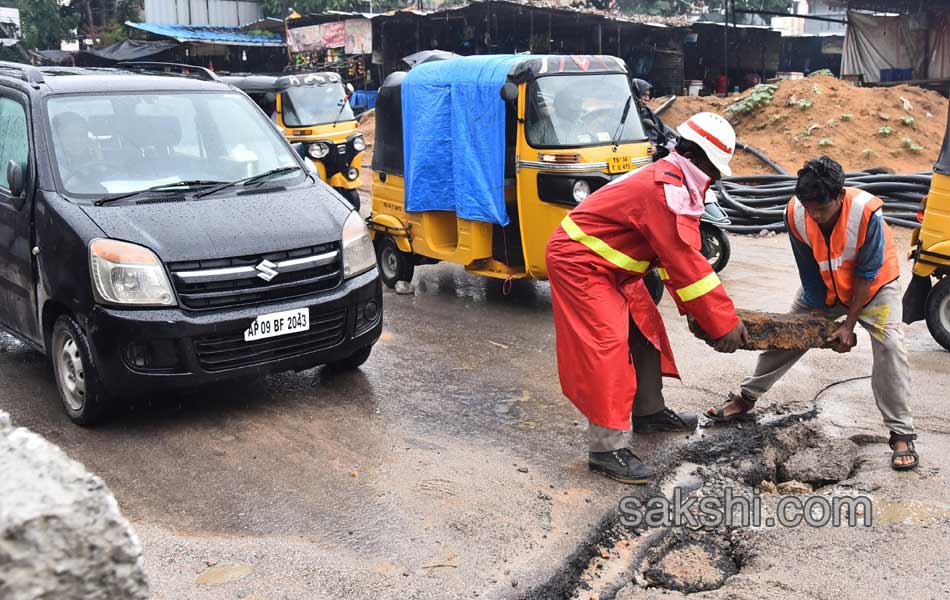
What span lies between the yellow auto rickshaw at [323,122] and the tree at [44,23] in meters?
21.0

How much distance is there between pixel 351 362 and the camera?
577 cm

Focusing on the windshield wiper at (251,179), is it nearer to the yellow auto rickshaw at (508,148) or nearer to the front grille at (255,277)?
the front grille at (255,277)

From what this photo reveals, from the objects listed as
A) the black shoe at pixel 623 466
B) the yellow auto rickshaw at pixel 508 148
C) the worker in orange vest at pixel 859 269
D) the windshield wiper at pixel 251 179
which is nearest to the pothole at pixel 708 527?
the black shoe at pixel 623 466

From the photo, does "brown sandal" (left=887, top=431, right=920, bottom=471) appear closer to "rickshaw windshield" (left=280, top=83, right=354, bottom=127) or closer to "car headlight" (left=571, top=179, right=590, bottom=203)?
"car headlight" (left=571, top=179, right=590, bottom=203)

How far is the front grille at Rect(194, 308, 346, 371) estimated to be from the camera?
4621 millimetres

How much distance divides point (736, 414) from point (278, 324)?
101 inches

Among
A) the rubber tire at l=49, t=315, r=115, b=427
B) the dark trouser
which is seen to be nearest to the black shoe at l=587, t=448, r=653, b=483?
the dark trouser

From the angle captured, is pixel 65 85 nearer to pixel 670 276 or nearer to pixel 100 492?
pixel 670 276

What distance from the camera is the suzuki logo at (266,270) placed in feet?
15.4

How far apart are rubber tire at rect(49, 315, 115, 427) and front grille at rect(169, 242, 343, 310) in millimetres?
593

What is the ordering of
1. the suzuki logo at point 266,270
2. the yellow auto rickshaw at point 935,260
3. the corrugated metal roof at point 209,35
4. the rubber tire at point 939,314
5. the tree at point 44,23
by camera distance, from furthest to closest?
the tree at point 44,23 → the corrugated metal roof at point 209,35 → the rubber tire at point 939,314 → the yellow auto rickshaw at point 935,260 → the suzuki logo at point 266,270

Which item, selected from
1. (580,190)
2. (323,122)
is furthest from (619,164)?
(323,122)

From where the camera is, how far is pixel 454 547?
3568mm

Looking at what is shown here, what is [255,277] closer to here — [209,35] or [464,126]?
[464,126]
